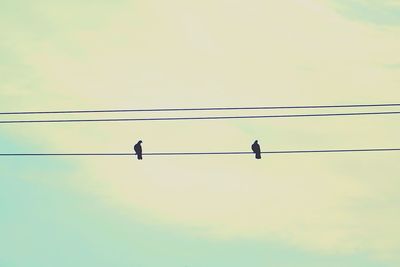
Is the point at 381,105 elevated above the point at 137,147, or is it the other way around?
the point at 137,147

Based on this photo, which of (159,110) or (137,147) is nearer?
(159,110)

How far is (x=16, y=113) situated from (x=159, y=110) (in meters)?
4.87

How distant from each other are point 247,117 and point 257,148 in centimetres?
1371

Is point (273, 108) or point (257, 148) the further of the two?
point (257, 148)

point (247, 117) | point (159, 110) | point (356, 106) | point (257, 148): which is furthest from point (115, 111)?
point (257, 148)

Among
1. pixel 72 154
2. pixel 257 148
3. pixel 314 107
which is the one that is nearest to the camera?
pixel 314 107

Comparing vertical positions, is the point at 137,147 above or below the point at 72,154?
above

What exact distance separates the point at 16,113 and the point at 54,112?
5.18 ft

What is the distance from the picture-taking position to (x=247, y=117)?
141ft

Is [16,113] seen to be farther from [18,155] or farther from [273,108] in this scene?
[273,108]

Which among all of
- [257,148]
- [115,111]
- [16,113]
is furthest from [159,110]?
[257,148]

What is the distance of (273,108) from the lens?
41.9 m

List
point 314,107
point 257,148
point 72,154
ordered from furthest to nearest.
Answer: point 257,148
point 72,154
point 314,107

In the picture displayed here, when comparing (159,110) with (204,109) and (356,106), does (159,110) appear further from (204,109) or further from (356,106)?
(356,106)
